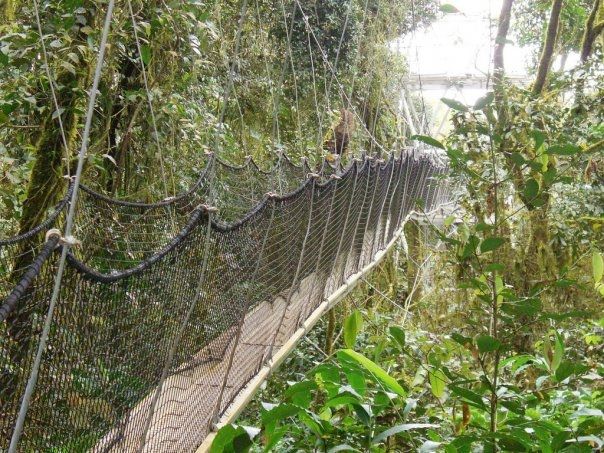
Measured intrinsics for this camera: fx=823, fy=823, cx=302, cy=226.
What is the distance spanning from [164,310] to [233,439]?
601mm

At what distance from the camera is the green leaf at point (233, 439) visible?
0.98m

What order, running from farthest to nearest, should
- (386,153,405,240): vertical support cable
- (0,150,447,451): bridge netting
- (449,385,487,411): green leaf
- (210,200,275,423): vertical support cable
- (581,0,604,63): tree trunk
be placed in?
(581,0,604,63): tree trunk, (386,153,405,240): vertical support cable, (210,200,275,423): vertical support cable, (0,150,447,451): bridge netting, (449,385,487,411): green leaf

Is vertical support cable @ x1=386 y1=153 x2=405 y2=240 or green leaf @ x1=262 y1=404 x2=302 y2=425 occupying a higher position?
green leaf @ x1=262 y1=404 x2=302 y2=425

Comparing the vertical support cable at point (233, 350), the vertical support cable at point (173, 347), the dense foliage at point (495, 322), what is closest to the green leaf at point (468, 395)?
the dense foliage at point (495, 322)

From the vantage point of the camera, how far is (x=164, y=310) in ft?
5.13

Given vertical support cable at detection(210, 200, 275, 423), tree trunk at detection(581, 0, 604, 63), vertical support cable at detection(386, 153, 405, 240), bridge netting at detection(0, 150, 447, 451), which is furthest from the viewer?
tree trunk at detection(581, 0, 604, 63)

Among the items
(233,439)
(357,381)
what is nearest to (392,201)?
(357,381)

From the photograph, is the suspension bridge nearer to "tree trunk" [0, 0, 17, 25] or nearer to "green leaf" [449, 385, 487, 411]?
"green leaf" [449, 385, 487, 411]

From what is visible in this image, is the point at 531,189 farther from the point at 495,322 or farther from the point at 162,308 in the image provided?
the point at 162,308

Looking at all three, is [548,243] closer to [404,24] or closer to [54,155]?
[54,155]

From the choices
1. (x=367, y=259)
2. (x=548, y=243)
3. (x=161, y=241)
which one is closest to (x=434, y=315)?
(x=548, y=243)

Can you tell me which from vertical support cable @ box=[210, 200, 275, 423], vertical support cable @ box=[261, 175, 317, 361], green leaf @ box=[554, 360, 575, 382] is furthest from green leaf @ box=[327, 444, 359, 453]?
vertical support cable @ box=[261, 175, 317, 361]

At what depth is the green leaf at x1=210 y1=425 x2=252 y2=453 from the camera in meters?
0.98

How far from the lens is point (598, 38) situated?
4691 millimetres
